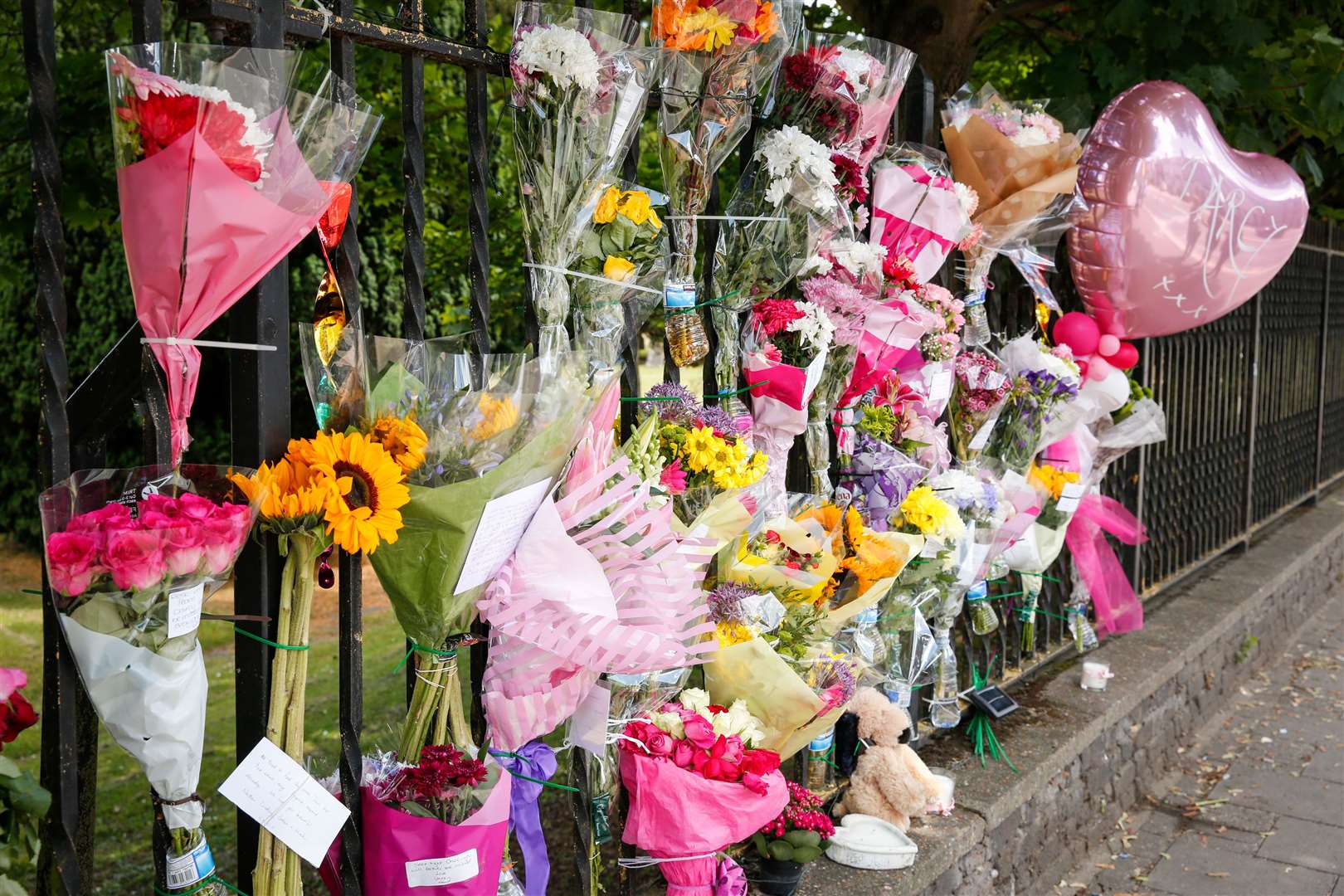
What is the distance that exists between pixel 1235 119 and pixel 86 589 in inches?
178

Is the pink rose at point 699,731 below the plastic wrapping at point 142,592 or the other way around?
below

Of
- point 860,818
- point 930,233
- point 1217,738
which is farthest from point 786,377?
point 1217,738

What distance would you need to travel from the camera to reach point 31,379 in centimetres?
930

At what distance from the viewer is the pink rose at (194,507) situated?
1446mm

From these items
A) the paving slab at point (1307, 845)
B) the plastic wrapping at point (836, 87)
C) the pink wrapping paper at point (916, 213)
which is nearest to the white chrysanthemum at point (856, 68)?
the plastic wrapping at point (836, 87)

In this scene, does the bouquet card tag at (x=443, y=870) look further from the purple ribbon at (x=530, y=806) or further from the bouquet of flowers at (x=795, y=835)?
the bouquet of flowers at (x=795, y=835)

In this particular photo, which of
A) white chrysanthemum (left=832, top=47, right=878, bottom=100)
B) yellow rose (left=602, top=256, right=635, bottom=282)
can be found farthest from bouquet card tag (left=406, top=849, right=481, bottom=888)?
white chrysanthemum (left=832, top=47, right=878, bottom=100)

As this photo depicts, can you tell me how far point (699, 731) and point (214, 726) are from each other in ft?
13.9

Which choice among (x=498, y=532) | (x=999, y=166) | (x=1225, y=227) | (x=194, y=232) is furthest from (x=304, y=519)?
(x=1225, y=227)

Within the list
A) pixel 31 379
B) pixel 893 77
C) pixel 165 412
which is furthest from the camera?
pixel 31 379

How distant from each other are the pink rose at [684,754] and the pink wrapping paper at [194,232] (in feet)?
3.46

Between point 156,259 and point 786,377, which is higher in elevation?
point 156,259

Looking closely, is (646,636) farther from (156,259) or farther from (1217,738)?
(1217,738)

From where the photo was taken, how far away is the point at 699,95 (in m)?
2.35
